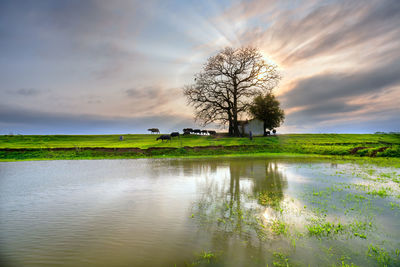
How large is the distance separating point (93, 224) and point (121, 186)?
4549 mm

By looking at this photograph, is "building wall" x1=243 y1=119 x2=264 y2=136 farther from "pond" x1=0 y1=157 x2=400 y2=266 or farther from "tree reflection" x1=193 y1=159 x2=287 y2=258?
"pond" x1=0 y1=157 x2=400 y2=266

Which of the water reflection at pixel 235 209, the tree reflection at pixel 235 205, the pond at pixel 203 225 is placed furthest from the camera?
the tree reflection at pixel 235 205

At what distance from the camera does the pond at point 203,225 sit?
3893mm

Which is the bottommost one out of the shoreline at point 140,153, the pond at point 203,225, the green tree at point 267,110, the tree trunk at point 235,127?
the pond at point 203,225

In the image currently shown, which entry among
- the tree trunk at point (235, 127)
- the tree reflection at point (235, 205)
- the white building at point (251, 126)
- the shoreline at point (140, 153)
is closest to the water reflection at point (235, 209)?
the tree reflection at point (235, 205)

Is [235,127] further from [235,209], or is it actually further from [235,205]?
[235,209]

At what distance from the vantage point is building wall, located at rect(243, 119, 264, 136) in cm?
4709

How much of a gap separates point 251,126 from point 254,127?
31.2 inches

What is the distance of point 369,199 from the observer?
7.42 m

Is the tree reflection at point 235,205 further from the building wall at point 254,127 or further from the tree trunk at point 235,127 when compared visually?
the building wall at point 254,127

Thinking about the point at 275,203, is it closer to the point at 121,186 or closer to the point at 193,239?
the point at 193,239

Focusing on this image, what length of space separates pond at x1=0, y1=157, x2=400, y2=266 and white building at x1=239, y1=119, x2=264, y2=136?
37.8 metres

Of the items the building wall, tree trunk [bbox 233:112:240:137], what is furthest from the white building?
tree trunk [bbox 233:112:240:137]

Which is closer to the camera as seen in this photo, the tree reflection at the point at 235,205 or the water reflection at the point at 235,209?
the water reflection at the point at 235,209
